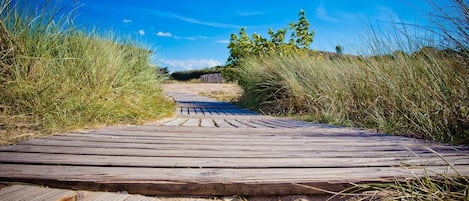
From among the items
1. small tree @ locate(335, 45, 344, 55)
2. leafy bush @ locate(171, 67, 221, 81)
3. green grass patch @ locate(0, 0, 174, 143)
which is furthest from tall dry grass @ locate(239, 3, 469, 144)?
leafy bush @ locate(171, 67, 221, 81)

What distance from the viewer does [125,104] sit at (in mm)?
2934

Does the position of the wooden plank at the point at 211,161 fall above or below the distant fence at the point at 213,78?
below

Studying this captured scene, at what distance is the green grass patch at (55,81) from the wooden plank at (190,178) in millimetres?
836

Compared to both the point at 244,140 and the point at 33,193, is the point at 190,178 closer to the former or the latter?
the point at 33,193

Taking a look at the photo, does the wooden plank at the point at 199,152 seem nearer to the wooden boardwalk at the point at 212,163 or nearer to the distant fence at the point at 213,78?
the wooden boardwalk at the point at 212,163

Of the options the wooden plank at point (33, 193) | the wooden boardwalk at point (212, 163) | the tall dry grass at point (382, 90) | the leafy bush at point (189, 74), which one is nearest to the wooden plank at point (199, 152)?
the wooden boardwalk at point (212, 163)

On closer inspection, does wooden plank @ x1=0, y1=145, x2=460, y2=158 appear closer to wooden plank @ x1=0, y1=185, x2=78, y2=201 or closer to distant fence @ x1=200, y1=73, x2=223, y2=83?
wooden plank @ x1=0, y1=185, x2=78, y2=201

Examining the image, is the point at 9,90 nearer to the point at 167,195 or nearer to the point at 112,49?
the point at 112,49

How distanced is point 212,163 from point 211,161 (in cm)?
3

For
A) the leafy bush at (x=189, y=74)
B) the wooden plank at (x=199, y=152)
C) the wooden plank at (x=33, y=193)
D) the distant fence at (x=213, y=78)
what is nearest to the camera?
the wooden plank at (x=33, y=193)

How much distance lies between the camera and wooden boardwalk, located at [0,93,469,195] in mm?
1001

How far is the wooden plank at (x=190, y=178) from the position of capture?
98 cm

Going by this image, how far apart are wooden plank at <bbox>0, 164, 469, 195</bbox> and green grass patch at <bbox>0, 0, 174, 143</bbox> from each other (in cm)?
84

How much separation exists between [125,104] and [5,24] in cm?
127
